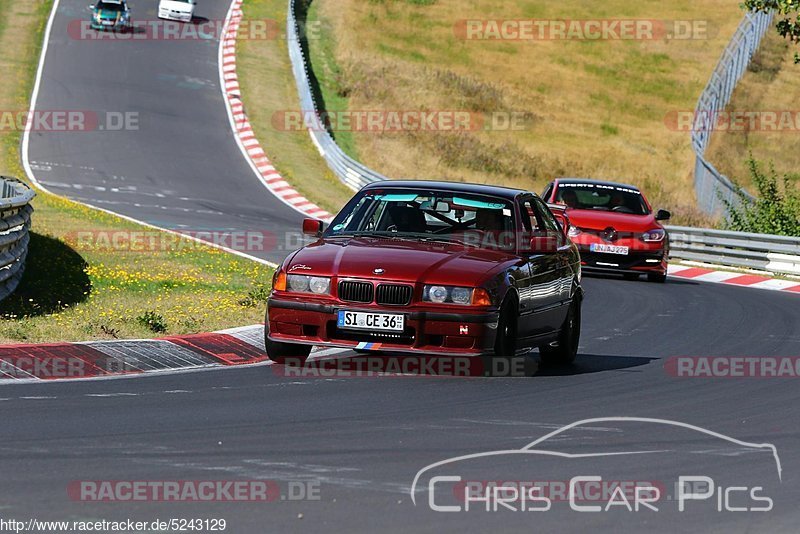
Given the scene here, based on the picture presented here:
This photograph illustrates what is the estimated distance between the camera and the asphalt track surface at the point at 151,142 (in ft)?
95.7

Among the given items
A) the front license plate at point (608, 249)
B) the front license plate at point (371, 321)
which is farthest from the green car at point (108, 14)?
the front license plate at point (371, 321)

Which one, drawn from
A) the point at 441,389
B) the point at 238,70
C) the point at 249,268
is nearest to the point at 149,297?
the point at 249,268

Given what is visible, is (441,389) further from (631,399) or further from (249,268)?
(249,268)

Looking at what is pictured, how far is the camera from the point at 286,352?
11188 mm

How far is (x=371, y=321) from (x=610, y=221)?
492 inches

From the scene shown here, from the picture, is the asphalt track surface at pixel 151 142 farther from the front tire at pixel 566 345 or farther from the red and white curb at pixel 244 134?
the front tire at pixel 566 345

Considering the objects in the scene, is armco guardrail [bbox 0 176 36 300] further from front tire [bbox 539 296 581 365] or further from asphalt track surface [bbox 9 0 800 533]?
front tire [bbox 539 296 581 365]

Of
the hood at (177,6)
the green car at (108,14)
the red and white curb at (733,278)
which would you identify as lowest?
the red and white curb at (733,278)

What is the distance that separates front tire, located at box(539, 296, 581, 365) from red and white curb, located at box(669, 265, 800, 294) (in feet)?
37.4

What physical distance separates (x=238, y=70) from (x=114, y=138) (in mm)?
10256

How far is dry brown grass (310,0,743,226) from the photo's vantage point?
44.2 meters

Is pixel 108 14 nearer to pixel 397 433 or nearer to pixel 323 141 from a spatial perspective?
pixel 323 141

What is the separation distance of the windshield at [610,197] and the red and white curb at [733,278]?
197 cm

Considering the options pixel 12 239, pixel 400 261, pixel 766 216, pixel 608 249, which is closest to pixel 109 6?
pixel 766 216
